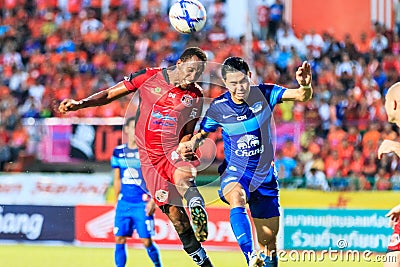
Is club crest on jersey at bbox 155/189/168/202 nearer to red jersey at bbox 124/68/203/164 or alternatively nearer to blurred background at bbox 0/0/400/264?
red jersey at bbox 124/68/203/164

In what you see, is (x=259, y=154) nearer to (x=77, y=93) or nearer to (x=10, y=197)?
(x=10, y=197)

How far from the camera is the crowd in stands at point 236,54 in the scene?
17.2 meters

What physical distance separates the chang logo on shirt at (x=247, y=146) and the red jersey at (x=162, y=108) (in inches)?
37.2

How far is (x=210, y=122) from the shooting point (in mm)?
9594

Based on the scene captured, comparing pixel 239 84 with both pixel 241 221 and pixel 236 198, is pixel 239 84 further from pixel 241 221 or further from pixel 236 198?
pixel 241 221

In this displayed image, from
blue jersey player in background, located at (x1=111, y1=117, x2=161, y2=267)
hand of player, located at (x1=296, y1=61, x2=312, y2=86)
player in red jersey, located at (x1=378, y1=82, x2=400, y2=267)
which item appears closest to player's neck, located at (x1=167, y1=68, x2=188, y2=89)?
hand of player, located at (x1=296, y1=61, x2=312, y2=86)

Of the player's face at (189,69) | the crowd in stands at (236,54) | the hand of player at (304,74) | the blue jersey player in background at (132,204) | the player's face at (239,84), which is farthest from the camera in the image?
the crowd in stands at (236,54)

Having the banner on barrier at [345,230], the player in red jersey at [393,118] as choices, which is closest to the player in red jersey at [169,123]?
the player in red jersey at [393,118]

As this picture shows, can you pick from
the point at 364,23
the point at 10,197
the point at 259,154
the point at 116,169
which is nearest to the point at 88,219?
the point at 10,197

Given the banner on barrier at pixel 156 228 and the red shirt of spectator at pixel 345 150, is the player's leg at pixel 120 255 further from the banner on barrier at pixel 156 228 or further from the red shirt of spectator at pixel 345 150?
the red shirt of spectator at pixel 345 150

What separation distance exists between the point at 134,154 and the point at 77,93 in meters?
9.40

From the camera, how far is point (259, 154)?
376 inches

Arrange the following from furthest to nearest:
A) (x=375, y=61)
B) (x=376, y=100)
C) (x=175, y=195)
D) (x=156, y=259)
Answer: (x=375, y=61) < (x=376, y=100) < (x=156, y=259) < (x=175, y=195)

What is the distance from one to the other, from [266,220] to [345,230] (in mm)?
5979
